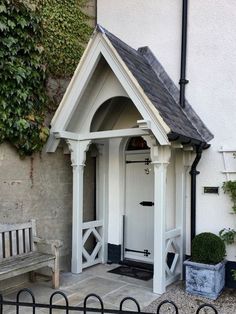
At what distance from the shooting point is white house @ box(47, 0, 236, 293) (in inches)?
199

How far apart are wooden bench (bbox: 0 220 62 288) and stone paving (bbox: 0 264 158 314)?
0.26 m

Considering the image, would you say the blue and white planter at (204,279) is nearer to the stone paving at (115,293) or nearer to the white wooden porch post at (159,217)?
the stone paving at (115,293)

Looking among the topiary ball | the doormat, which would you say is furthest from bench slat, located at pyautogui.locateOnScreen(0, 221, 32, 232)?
the topiary ball

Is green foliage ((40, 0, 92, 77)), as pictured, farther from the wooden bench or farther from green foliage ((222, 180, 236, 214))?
green foliage ((222, 180, 236, 214))

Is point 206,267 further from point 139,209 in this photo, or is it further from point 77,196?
point 77,196

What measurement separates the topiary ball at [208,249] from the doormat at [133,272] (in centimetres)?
112

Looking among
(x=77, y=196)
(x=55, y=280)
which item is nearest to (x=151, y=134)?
(x=77, y=196)

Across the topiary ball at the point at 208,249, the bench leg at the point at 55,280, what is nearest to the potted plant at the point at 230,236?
the topiary ball at the point at 208,249

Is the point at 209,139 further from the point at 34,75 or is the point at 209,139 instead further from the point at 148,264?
the point at 34,75

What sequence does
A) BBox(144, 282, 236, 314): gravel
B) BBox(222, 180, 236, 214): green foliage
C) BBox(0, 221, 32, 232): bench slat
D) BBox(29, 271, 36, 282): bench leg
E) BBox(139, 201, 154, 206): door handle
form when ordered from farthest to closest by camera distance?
BBox(139, 201, 154, 206): door handle → BBox(29, 271, 36, 282): bench leg → BBox(222, 180, 236, 214): green foliage → BBox(0, 221, 32, 232): bench slat → BBox(144, 282, 236, 314): gravel

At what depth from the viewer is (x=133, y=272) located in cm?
605

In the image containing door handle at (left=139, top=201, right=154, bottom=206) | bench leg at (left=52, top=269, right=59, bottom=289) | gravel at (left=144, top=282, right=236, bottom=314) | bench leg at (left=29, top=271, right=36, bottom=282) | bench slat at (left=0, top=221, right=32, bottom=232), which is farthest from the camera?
door handle at (left=139, top=201, right=154, bottom=206)

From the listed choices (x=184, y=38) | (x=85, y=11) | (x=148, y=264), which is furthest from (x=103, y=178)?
(x=85, y=11)

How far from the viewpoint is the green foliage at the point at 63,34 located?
592 centimetres
